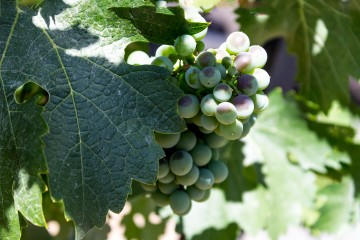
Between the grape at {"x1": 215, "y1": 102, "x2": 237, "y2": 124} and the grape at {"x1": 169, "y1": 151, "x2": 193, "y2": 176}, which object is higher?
the grape at {"x1": 215, "y1": 102, "x2": 237, "y2": 124}

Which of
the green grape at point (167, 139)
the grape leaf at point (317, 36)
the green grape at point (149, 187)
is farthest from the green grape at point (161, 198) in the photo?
the grape leaf at point (317, 36)

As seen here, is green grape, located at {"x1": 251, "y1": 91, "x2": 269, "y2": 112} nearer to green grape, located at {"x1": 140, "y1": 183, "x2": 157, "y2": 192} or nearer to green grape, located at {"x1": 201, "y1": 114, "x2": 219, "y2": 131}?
green grape, located at {"x1": 201, "y1": 114, "x2": 219, "y2": 131}

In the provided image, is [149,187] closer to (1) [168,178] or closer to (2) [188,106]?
(1) [168,178]

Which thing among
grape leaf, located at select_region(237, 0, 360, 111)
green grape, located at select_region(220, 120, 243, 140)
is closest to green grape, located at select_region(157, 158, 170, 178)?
green grape, located at select_region(220, 120, 243, 140)

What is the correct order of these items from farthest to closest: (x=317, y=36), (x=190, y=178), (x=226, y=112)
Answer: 1. (x=317, y=36)
2. (x=190, y=178)
3. (x=226, y=112)

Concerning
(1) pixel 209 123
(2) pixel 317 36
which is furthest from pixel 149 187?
(2) pixel 317 36

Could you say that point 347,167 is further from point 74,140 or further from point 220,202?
point 74,140
